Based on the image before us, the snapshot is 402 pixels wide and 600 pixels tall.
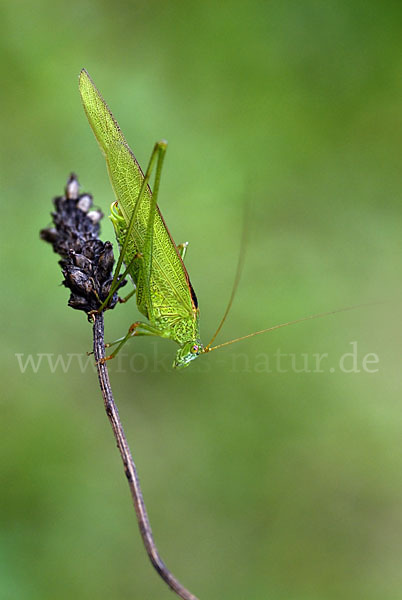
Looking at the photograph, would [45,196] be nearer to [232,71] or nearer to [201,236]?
[201,236]

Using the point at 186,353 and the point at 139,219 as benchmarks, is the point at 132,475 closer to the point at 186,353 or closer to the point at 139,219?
the point at 186,353

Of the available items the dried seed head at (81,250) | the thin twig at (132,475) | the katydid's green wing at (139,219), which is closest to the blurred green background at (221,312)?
the katydid's green wing at (139,219)

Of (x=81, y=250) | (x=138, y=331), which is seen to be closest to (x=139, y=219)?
(x=138, y=331)

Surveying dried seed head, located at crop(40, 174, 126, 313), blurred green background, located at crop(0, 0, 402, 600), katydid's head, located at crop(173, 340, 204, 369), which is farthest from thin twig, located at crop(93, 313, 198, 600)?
blurred green background, located at crop(0, 0, 402, 600)

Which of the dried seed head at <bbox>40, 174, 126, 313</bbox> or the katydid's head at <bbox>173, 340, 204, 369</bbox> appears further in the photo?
the katydid's head at <bbox>173, 340, 204, 369</bbox>

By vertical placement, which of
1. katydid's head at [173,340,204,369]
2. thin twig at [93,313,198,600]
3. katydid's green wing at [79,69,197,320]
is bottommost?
thin twig at [93,313,198,600]

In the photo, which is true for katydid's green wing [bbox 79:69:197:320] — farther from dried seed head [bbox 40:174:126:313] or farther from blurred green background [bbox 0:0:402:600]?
blurred green background [bbox 0:0:402:600]
